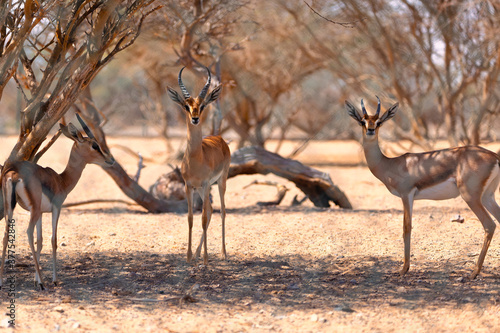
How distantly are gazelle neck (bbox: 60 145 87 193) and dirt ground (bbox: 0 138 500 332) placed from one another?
0.76 meters

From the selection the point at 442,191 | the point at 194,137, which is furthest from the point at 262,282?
the point at 442,191

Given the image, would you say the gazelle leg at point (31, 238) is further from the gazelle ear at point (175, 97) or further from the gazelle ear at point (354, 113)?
the gazelle ear at point (354, 113)

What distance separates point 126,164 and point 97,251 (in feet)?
30.7

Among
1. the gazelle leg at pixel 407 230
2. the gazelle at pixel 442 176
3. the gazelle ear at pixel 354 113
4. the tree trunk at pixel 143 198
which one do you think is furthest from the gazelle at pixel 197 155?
the tree trunk at pixel 143 198

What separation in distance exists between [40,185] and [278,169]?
4.13 m

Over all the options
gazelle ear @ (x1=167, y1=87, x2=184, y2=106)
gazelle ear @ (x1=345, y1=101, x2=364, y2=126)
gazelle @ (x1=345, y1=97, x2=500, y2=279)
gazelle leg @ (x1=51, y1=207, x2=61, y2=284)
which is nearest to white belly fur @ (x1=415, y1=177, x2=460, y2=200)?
gazelle @ (x1=345, y1=97, x2=500, y2=279)

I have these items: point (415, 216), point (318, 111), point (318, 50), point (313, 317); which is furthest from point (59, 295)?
point (318, 111)

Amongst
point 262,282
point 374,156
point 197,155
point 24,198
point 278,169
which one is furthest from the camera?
point 278,169

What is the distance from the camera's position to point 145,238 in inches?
255

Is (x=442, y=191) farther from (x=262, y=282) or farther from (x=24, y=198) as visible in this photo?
(x=24, y=198)

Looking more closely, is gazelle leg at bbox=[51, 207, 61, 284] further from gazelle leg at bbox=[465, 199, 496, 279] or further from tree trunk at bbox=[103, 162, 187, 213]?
tree trunk at bbox=[103, 162, 187, 213]

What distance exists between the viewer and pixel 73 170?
5.02 m

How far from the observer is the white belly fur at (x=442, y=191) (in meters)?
4.96

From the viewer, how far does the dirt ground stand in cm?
408
